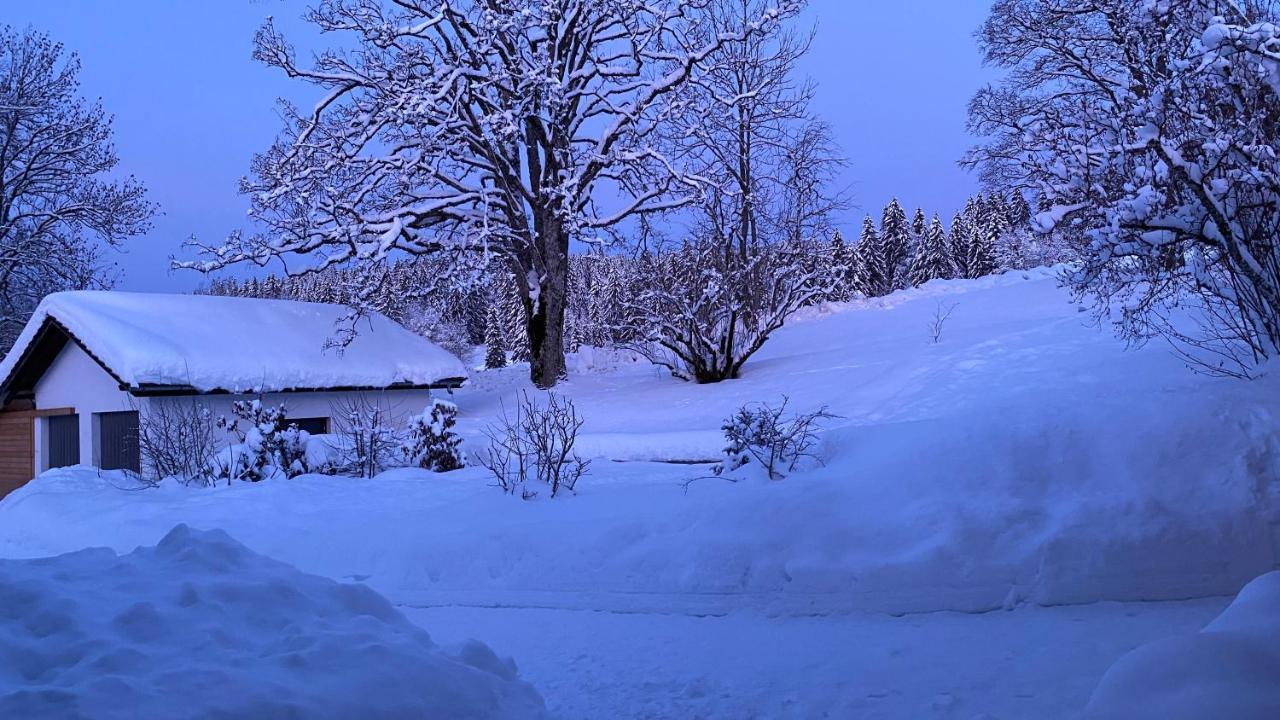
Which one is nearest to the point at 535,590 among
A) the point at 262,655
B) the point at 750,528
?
the point at 750,528

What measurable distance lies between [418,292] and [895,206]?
139 feet

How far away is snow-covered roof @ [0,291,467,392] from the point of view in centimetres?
1428

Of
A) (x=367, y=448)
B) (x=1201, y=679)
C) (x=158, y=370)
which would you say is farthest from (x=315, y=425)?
(x=1201, y=679)

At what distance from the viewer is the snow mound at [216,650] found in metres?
2.77

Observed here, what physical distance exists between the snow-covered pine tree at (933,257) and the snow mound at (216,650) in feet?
164

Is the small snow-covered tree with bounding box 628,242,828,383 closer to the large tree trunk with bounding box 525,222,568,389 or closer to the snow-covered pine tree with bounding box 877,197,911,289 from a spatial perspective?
the large tree trunk with bounding box 525,222,568,389

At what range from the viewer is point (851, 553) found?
6301 millimetres

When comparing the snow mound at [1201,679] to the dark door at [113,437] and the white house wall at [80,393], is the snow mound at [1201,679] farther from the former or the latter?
the dark door at [113,437]

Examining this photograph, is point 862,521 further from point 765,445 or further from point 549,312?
point 549,312

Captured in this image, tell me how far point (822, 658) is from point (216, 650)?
3.24 metres

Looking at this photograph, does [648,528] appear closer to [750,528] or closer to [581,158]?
[750,528]

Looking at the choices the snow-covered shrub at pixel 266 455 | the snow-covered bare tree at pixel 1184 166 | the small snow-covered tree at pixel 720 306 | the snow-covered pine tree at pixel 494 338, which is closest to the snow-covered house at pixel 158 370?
the snow-covered shrub at pixel 266 455

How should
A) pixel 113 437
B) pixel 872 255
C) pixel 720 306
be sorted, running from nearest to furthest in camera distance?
pixel 113 437 < pixel 720 306 < pixel 872 255

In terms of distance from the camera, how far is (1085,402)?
7.78m
